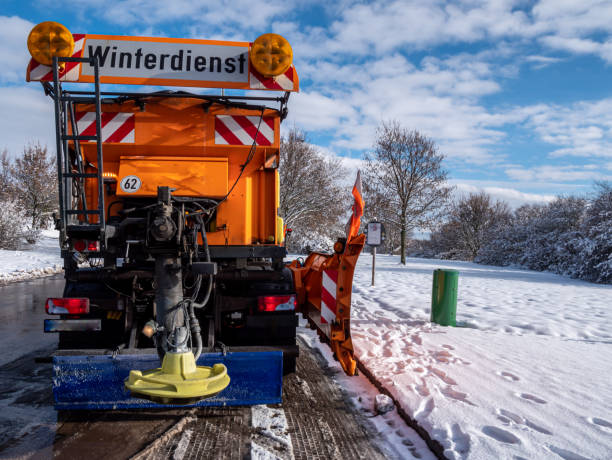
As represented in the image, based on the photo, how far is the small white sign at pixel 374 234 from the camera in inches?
414

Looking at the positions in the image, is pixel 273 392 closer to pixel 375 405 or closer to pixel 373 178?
pixel 375 405

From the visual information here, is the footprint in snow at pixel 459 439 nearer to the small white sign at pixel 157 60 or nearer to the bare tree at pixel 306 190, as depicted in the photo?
the small white sign at pixel 157 60

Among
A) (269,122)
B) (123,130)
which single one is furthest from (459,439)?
(123,130)

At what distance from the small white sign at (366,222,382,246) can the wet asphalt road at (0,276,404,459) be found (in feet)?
21.2

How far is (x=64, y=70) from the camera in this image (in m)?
3.67

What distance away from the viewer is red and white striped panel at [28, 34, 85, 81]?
11.9ft

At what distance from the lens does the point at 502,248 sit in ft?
83.4

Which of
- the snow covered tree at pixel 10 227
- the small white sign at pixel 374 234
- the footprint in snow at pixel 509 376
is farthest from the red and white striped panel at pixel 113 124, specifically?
the snow covered tree at pixel 10 227

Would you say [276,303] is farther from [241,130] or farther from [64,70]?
[64,70]

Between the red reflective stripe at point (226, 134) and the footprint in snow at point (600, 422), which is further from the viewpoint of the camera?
the red reflective stripe at point (226, 134)

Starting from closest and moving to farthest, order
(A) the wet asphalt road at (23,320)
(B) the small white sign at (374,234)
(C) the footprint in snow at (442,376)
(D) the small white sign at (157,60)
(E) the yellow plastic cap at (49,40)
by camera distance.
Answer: (E) the yellow plastic cap at (49,40) < (D) the small white sign at (157,60) < (C) the footprint in snow at (442,376) < (A) the wet asphalt road at (23,320) < (B) the small white sign at (374,234)

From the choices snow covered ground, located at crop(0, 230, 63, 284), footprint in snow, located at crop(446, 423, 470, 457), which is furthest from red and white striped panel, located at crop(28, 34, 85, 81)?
snow covered ground, located at crop(0, 230, 63, 284)

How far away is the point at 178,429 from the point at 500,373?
3.12 metres

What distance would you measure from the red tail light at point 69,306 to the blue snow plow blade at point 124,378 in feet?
1.54
